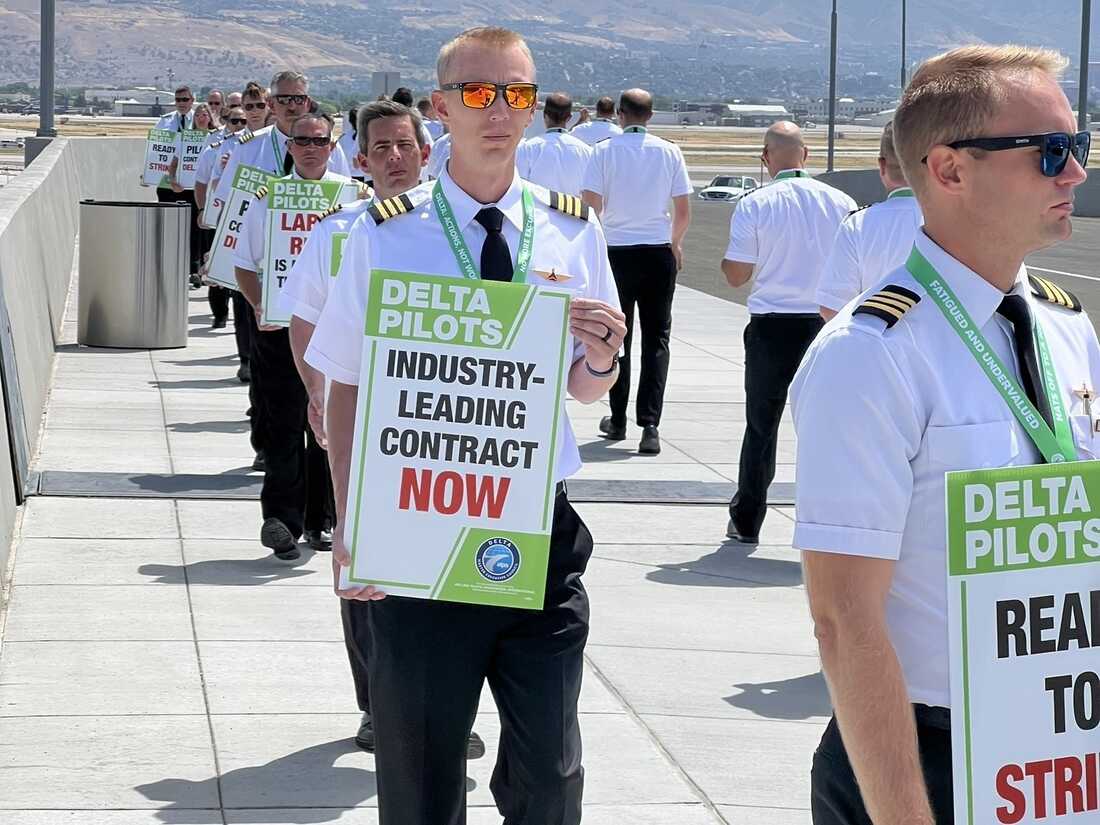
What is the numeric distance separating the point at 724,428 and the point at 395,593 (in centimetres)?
948

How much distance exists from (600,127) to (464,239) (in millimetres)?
11928

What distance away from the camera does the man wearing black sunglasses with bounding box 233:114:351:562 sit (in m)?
8.95

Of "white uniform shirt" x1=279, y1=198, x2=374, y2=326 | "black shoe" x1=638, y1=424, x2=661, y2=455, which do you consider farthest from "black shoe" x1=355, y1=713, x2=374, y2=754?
"black shoe" x1=638, y1=424, x2=661, y2=455

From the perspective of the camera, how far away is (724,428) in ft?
44.0

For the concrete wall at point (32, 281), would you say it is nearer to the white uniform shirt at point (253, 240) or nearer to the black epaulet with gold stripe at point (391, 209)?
the white uniform shirt at point (253, 240)

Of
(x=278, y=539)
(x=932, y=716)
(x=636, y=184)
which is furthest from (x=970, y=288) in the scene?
(x=636, y=184)

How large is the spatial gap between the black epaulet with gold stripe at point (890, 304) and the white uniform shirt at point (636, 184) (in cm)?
945

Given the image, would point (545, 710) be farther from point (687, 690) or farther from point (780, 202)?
point (780, 202)

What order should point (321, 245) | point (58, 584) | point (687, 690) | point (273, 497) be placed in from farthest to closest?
point (273, 497) → point (58, 584) → point (687, 690) → point (321, 245)

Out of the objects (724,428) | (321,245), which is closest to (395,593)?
(321,245)

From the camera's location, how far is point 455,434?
411cm

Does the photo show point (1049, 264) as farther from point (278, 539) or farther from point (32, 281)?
point (278, 539)

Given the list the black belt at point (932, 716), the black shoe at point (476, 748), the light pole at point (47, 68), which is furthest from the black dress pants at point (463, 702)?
the light pole at point (47, 68)

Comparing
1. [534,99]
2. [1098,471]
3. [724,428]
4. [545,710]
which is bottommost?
[724,428]
